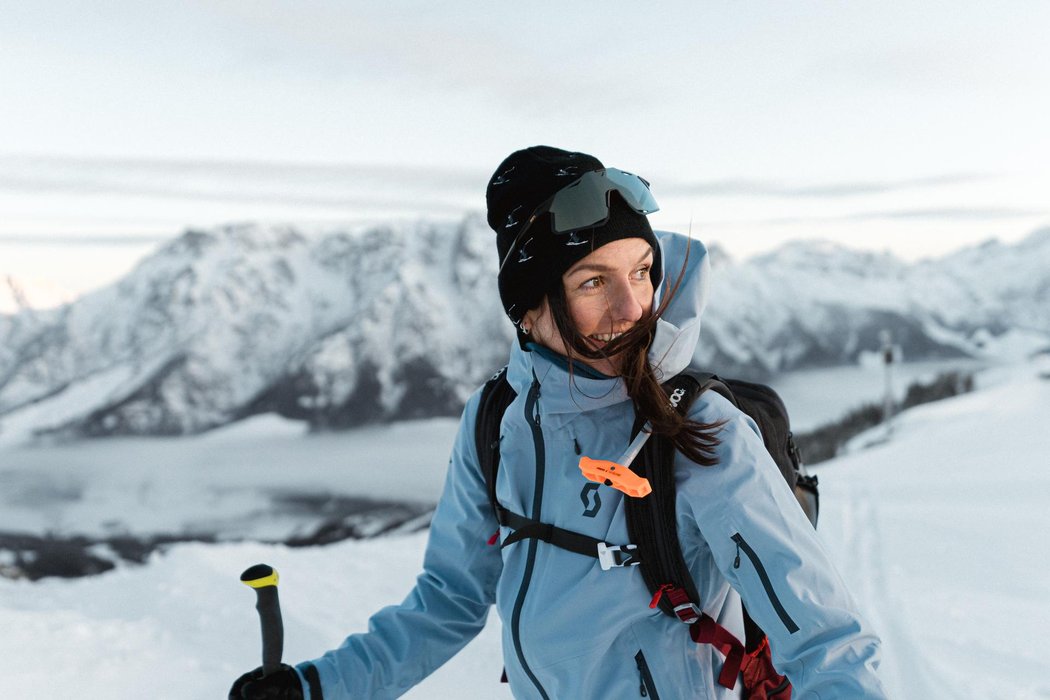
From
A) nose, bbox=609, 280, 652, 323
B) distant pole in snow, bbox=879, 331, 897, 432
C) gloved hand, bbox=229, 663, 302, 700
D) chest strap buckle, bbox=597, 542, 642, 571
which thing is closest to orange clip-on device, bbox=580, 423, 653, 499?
chest strap buckle, bbox=597, 542, 642, 571

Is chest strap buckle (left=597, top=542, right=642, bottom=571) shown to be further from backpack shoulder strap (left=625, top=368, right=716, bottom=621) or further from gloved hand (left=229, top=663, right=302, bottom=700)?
gloved hand (left=229, top=663, right=302, bottom=700)

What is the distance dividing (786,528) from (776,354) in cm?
11617

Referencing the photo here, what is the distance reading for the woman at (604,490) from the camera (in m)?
1.37

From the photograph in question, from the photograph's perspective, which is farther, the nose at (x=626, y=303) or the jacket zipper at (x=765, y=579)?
the nose at (x=626, y=303)

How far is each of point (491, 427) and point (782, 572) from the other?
721mm

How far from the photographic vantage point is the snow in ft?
12.9

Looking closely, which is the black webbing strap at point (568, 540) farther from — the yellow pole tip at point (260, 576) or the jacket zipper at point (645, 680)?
the yellow pole tip at point (260, 576)

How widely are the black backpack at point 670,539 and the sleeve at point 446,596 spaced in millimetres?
120

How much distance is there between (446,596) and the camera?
73.9 inches

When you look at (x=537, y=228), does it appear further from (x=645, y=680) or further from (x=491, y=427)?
(x=645, y=680)

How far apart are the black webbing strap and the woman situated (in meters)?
0.02

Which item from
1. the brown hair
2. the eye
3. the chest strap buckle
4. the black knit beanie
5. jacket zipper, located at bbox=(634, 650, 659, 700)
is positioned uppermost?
the black knit beanie

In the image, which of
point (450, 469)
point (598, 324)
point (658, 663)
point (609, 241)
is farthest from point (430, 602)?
point (609, 241)

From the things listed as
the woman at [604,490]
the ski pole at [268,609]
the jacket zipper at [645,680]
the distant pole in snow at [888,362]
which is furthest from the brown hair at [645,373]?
the distant pole in snow at [888,362]
